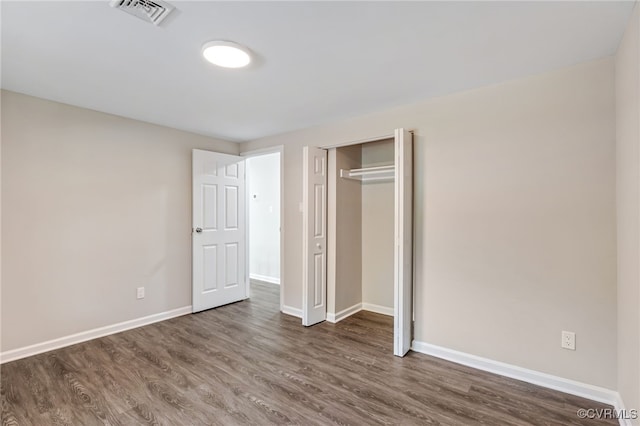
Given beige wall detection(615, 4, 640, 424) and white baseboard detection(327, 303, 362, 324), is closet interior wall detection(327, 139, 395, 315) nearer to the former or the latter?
white baseboard detection(327, 303, 362, 324)

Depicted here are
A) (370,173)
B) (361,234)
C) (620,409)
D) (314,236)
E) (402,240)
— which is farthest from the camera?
(361,234)

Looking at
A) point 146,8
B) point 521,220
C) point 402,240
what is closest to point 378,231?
point 402,240

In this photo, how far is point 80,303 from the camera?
9.99 ft

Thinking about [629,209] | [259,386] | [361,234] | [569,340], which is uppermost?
[629,209]

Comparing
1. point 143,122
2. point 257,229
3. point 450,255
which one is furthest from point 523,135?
point 257,229

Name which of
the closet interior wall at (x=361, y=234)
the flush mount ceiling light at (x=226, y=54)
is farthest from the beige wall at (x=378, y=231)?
the flush mount ceiling light at (x=226, y=54)

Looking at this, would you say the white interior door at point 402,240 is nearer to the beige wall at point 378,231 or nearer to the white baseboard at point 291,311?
the beige wall at point 378,231

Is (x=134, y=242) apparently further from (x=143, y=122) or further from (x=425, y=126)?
(x=425, y=126)

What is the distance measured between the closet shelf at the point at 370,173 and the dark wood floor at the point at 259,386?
1823 mm

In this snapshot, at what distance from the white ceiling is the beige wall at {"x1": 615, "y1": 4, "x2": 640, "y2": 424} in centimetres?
20

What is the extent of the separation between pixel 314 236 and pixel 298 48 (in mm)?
2071

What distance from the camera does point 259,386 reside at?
2.27 metres

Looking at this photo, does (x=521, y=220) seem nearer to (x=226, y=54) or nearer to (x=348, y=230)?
(x=348, y=230)

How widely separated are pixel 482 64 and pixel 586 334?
204 cm
